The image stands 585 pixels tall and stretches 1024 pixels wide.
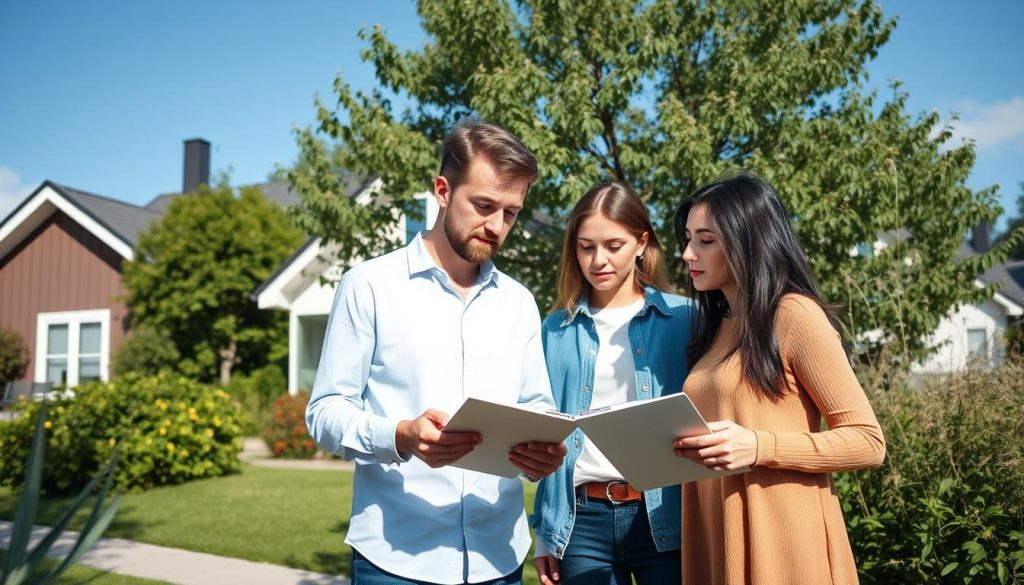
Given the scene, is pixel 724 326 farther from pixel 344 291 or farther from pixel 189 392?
pixel 189 392

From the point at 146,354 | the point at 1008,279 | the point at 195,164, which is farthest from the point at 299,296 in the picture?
the point at 1008,279

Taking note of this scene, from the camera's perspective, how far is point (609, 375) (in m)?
2.91

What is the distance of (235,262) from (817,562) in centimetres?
1788

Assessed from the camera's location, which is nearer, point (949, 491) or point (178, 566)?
point (949, 491)

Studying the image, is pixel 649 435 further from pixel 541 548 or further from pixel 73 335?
pixel 73 335

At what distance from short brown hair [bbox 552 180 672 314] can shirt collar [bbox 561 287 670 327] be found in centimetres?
2

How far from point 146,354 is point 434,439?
18002 mm

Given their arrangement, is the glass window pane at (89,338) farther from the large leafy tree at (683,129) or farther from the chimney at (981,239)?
the chimney at (981,239)

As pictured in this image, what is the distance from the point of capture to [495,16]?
682 centimetres

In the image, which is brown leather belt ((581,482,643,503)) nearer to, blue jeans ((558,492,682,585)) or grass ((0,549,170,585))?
blue jeans ((558,492,682,585))

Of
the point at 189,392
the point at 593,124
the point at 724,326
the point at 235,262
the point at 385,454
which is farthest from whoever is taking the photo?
the point at 235,262

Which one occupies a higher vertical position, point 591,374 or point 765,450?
point 591,374

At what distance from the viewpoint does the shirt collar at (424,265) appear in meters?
2.41

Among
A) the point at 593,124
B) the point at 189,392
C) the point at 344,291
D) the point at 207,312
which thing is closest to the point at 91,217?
the point at 207,312
